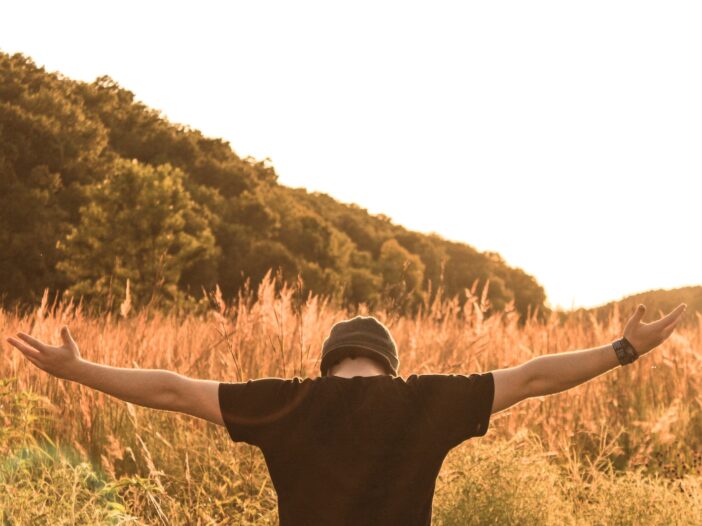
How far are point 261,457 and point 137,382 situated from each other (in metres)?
2.02

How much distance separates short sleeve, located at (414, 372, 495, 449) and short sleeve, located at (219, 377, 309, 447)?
1.12 feet

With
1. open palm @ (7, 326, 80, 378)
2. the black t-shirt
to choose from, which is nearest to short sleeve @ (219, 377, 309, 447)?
the black t-shirt

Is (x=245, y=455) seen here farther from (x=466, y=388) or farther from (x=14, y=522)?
(x=466, y=388)

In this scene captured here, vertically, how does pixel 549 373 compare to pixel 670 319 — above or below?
below

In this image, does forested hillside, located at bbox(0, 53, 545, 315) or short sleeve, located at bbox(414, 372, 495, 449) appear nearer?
short sleeve, located at bbox(414, 372, 495, 449)

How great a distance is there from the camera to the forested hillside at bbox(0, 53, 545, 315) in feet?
64.1

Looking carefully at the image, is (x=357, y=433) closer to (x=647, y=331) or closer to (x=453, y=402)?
(x=453, y=402)

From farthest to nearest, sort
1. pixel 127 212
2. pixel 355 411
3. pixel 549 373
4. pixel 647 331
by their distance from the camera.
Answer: pixel 127 212 → pixel 647 331 → pixel 549 373 → pixel 355 411

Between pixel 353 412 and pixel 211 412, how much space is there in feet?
1.39

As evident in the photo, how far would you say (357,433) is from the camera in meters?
2.35

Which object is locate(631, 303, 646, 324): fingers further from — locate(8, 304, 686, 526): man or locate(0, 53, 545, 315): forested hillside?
locate(0, 53, 545, 315): forested hillside

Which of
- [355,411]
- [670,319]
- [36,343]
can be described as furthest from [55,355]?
[670,319]

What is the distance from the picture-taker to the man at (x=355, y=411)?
236 cm

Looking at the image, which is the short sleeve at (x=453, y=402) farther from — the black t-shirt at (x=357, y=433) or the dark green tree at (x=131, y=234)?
the dark green tree at (x=131, y=234)
